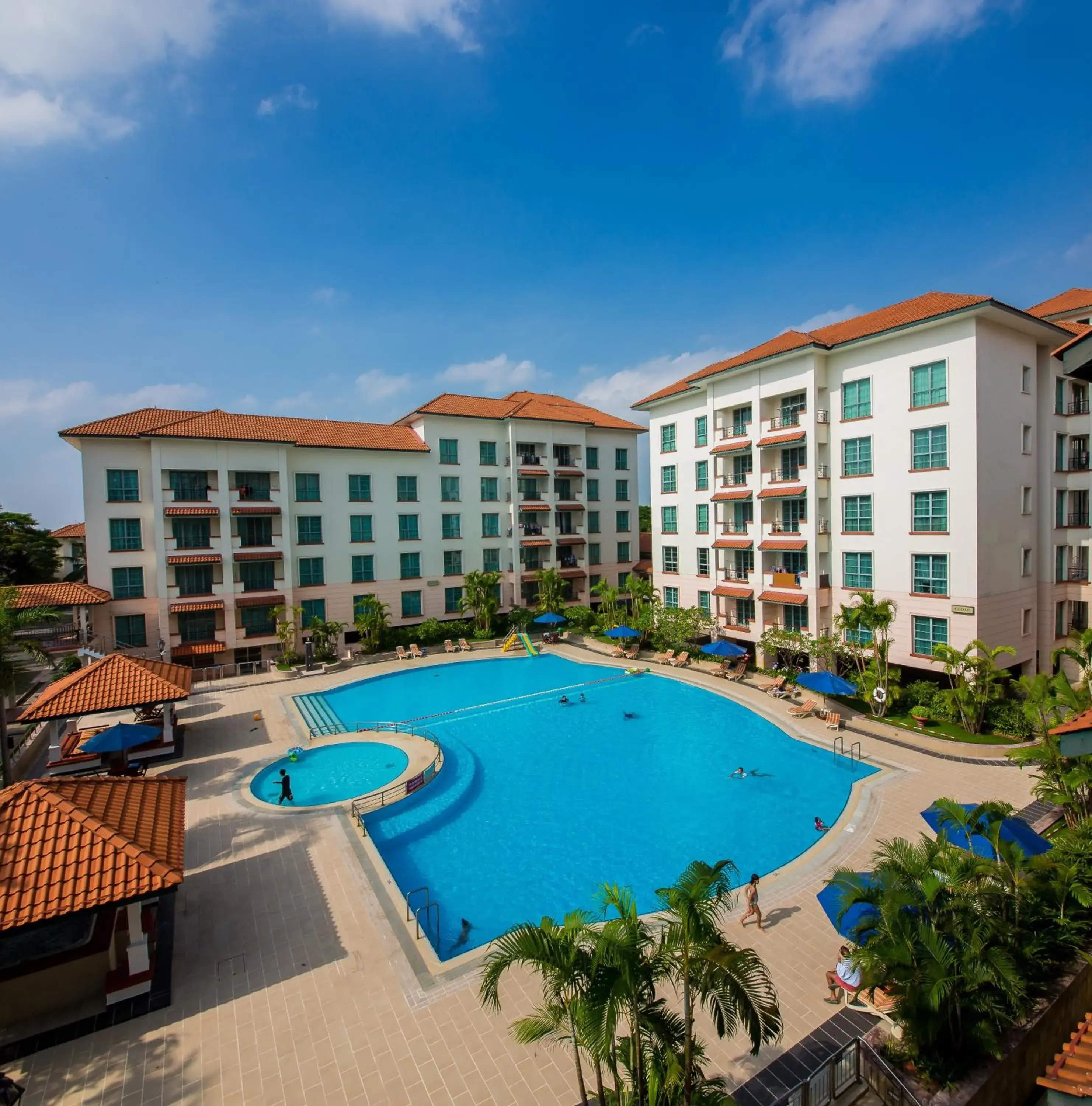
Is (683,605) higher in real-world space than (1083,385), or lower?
lower

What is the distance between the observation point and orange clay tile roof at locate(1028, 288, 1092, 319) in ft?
88.6

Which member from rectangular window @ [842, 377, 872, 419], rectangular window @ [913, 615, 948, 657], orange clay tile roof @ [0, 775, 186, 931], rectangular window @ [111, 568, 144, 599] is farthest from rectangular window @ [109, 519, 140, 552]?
rectangular window @ [913, 615, 948, 657]

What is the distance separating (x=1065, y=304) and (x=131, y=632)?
47.2 meters

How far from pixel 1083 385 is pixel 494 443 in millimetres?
29932

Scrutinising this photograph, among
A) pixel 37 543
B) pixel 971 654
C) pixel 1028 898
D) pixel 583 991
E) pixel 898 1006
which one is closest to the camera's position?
pixel 583 991

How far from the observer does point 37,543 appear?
4653 centimetres

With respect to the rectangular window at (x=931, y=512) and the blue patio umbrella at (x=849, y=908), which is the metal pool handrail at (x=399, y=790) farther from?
the rectangular window at (x=931, y=512)

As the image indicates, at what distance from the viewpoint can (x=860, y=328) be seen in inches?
1004

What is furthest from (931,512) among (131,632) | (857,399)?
(131,632)

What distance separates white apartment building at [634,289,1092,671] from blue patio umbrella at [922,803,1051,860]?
14354mm

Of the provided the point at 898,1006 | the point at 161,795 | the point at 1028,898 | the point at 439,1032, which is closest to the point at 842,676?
the point at 1028,898

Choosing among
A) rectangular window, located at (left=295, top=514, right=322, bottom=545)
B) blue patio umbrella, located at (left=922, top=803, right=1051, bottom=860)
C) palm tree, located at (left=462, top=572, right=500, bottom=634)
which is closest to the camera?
blue patio umbrella, located at (left=922, top=803, right=1051, bottom=860)

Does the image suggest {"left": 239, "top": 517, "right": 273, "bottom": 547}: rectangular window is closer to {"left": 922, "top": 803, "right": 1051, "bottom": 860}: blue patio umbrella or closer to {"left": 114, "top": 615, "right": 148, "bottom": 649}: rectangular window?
{"left": 114, "top": 615, "right": 148, "bottom": 649}: rectangular window

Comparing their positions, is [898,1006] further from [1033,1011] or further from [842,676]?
[842,676]
